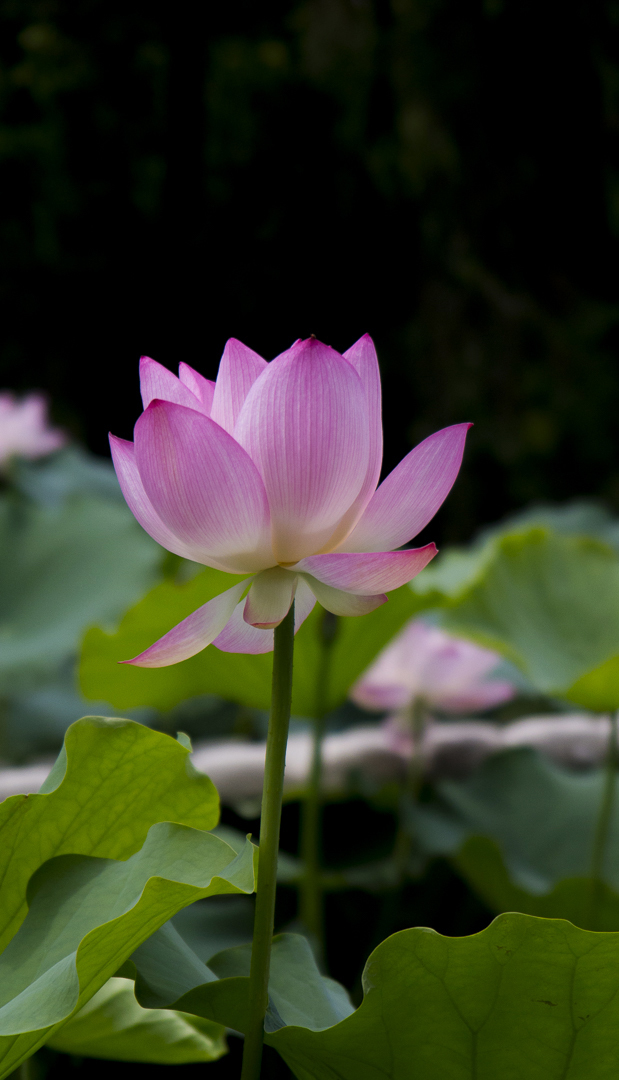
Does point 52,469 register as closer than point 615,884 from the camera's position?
No

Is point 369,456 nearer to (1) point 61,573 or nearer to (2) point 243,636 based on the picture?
(2) point 243,636

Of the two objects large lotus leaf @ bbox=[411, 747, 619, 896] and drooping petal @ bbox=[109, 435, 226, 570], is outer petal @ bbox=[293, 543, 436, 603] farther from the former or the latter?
large lotus leaf @ bbox=[411, 747, 619, 896]

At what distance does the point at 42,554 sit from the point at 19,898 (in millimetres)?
747

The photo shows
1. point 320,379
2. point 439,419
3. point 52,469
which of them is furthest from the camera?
point 439,419

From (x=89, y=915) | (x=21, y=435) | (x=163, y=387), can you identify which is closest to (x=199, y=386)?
(x=163, y=387)

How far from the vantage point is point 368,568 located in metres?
0.19

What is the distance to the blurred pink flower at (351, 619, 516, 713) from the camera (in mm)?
614

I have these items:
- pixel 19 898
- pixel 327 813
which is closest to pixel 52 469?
pixel 327 813

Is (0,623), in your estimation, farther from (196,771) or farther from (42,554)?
(196,771)

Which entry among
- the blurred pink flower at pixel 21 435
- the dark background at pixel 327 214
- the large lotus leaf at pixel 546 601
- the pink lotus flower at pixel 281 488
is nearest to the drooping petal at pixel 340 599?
the pink lotus flower at pixel 281 488

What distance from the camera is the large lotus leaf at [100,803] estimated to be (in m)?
0.24

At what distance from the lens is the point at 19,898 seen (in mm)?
248

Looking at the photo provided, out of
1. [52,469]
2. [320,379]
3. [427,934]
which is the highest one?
[52,469]

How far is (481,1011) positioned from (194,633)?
0.11m
